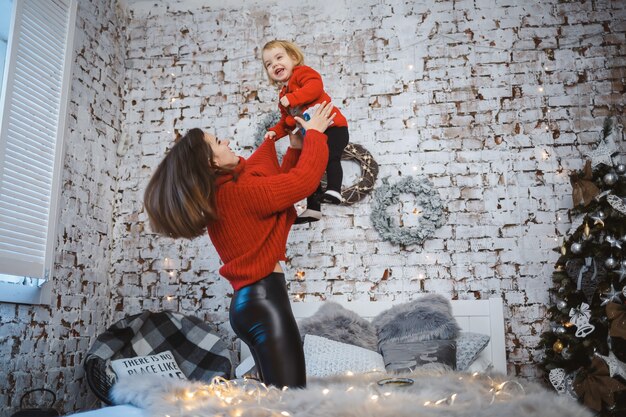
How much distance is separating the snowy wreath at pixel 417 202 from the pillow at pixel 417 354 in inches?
34.1

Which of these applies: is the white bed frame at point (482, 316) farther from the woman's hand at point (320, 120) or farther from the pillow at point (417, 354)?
the woman's hand at point (320, 120)

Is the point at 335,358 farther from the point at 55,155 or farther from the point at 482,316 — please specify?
the point at 55,155

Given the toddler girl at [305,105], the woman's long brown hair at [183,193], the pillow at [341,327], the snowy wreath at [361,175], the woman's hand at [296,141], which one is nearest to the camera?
the woman's long brown hair at [183,193]

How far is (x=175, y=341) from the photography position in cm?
402

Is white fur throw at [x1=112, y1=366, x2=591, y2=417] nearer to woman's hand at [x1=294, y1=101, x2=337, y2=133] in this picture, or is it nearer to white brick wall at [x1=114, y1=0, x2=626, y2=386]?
woman's hand at [x1=294, y1=101, x2=337, y2=133]

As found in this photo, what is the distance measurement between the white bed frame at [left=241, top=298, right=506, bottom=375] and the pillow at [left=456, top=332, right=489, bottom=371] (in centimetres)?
25

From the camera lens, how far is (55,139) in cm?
382

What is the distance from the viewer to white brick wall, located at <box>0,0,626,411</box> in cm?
413

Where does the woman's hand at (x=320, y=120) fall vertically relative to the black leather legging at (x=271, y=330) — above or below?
above

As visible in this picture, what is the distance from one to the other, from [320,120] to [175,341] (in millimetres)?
2349

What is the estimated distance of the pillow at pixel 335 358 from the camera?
133 inches

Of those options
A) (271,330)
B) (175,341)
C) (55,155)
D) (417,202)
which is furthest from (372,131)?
(271,330)

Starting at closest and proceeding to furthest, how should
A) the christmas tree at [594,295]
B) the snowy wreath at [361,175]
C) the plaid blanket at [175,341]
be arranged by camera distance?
the christmas tree at [594,295] < the plaid blanket at [175,341] < the snowy wreath at [361,175]

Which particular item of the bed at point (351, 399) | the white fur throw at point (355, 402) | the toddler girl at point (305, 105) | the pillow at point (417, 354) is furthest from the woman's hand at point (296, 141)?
the pillow at point (417, 354)
